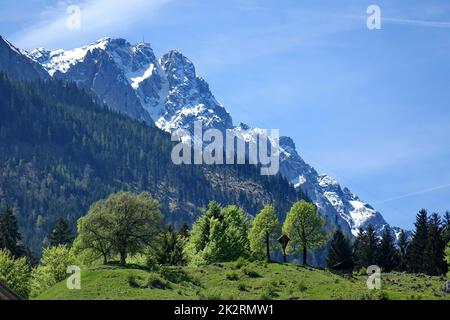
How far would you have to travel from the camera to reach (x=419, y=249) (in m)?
139

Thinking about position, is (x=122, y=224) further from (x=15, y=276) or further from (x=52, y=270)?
(x=15, y=276)

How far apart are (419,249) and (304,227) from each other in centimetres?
3136

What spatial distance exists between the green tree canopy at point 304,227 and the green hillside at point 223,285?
80.4 ft

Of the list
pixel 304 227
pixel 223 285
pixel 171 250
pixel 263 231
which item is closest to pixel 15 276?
pixel 171 250

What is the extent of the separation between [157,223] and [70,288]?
81.9 ft

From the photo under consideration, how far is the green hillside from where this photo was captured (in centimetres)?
6731

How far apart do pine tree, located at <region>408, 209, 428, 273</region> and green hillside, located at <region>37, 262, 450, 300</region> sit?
40447 mm

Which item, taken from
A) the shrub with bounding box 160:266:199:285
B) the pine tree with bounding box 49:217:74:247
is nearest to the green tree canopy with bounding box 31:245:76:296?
the shrub with bounding box 160:266:199:285

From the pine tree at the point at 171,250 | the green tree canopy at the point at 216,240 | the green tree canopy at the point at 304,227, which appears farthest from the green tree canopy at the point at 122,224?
the green tree canopy at the point at 304,227

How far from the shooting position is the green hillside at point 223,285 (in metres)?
67.3

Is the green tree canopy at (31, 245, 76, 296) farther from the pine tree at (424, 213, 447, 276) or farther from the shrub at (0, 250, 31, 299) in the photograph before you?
the pine tree at (424, 213, 447, 276)

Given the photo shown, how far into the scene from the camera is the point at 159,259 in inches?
4252

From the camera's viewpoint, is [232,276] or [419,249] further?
[419,249]
